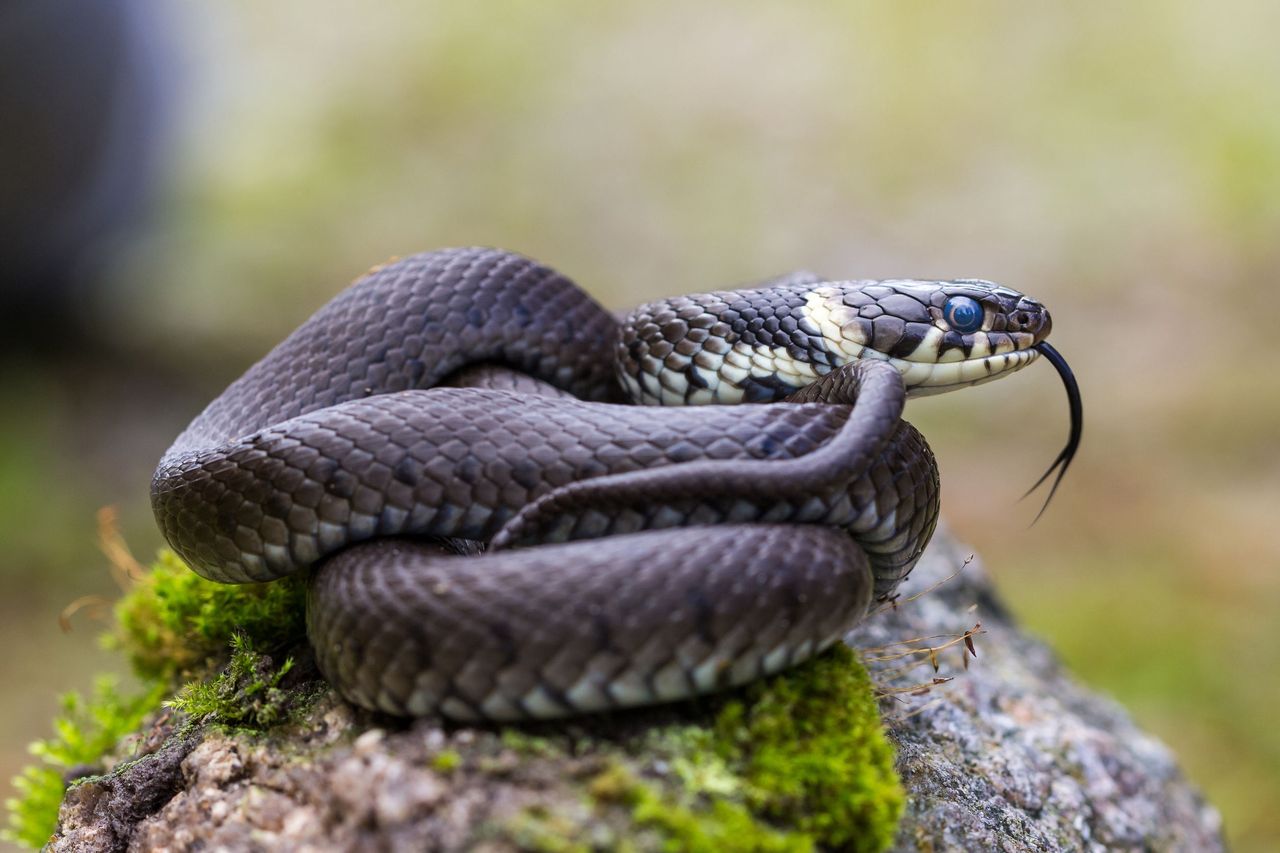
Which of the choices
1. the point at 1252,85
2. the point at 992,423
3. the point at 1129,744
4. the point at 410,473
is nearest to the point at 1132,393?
the point at 992,423

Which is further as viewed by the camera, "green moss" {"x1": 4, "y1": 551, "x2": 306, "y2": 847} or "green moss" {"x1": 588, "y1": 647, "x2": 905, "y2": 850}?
"green moss" {"x1": 4, "y1": 551, "x2": 306, "y2": 847}

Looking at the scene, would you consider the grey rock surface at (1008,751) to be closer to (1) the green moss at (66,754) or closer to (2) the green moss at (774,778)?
(2) the green moss at (774,778)

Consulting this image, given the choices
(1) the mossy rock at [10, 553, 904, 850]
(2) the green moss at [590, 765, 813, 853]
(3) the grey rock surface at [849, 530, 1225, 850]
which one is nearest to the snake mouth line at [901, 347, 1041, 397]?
(3) the grey rock surface at [849, 530, 1225, 850]

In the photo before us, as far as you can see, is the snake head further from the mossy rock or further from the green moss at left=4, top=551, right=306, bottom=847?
the green moss at left=4, top=551, right=306, bottom=847

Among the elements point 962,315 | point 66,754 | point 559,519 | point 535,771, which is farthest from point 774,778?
point 66,754

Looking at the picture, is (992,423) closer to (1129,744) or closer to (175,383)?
(1129,744)

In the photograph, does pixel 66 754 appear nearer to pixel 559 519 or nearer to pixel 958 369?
pixel 559 519
